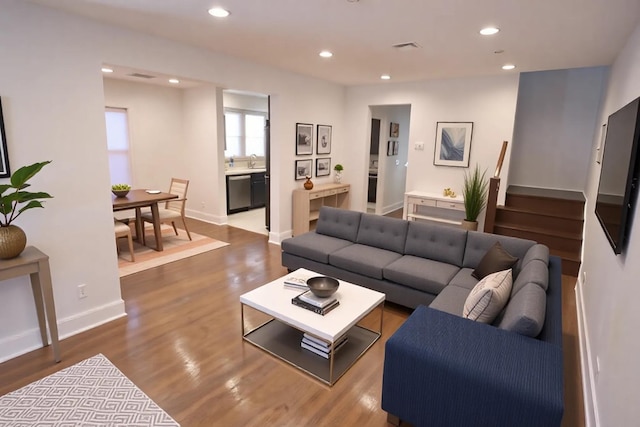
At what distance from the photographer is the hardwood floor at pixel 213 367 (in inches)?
83.0

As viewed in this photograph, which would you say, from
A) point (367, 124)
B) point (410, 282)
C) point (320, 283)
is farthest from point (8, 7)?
point (367, 124)

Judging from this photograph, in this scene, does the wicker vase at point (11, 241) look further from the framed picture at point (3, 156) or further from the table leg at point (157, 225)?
the table leg at point (157, 225)

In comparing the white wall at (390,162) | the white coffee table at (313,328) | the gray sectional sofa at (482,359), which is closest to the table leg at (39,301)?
the white coffee table at (313,328)

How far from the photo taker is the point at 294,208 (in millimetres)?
5645

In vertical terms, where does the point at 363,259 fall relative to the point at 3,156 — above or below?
below

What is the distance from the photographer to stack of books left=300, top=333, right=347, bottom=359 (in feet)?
8.57

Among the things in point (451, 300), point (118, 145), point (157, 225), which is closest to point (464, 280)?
point (451, 300)

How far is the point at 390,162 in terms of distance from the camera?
756 cm

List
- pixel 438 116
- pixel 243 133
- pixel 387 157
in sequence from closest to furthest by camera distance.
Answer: pixel 438 116 < pixel 387 157 < pixel 243 133

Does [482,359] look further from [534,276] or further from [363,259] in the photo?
[363,259]

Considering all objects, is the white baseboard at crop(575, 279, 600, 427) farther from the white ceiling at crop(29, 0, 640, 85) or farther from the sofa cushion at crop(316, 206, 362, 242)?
the white ceiling at crop(29, 0, 640, 85)

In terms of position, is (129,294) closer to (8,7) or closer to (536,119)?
(8,7)

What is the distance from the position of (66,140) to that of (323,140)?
4016 mm

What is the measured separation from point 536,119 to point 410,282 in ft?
14.0
